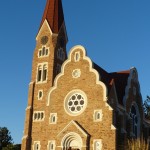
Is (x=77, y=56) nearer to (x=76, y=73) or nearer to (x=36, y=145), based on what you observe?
(x=76, y=73)

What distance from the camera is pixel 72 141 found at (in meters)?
38.8

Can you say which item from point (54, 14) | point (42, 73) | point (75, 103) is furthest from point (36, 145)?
point (54, 14)

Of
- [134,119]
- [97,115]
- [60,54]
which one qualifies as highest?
[60,54]

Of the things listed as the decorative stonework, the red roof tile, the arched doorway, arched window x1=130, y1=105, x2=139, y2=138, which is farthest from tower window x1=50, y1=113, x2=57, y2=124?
arched window x1=130, y1=105, x2=139, y2=138

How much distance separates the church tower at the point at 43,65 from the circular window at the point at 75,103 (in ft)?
11.7

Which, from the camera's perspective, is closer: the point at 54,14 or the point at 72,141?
the point at 72,141

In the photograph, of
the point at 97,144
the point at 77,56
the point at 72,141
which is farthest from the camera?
the point at 77,56

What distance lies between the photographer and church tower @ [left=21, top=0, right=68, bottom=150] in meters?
42.5

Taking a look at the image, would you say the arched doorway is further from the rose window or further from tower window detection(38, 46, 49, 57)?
tower window detection(38, 46, 49, 57)

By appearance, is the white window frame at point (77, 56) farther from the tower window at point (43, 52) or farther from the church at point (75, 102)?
the tower window at point (43, 52)

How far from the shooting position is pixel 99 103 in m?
38.2

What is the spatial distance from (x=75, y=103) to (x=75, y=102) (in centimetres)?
12

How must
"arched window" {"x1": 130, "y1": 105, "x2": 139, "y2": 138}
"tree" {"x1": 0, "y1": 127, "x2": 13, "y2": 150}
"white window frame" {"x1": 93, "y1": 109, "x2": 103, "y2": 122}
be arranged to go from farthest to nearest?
"tree" {"x1": 0, "y1": 127, "x2": 13, "y2": 150}
"arched window" {"x1": 130, "y1": 105, "x2": 139, "y2": 138}
"white window frame" {"x1": 93, "y1": 109, "x2": 103, "y2": 122}

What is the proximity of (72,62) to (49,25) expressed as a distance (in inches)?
361
